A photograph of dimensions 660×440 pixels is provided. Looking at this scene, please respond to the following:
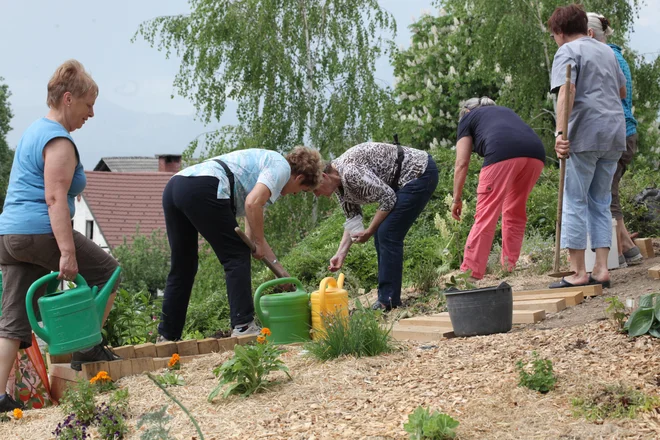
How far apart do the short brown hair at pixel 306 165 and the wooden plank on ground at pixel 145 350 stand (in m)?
1.47

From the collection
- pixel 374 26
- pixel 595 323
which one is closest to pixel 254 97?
pixel 374 26

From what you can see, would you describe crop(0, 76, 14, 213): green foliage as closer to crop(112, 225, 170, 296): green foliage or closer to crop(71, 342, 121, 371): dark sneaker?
crop(112, 225, 170, 296): green foliage

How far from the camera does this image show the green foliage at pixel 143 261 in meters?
32.4

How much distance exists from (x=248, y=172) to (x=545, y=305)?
210 centimetres

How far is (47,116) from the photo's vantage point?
4.26m

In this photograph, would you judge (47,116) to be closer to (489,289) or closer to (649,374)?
(489,289)

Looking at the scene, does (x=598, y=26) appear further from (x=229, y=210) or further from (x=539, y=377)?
(x=539, y=377)

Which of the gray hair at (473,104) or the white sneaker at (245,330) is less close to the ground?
the gray hair at (473,104)

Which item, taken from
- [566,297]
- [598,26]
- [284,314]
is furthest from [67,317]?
[598,26]

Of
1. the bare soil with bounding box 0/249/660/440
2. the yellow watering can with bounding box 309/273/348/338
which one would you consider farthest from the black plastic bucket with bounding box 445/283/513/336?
the yellow watering can with bounding box 309/273/348/338

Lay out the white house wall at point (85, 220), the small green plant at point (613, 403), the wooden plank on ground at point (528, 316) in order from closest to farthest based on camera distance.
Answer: the small green plant at point (613, 403), the wooden plank on ground at point (528, 316), the white house wall at point (85, 220)

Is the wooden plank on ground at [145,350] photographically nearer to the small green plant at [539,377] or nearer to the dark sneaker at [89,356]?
the dark sneaker at [89,356]

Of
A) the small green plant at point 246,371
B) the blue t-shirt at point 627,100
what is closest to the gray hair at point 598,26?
the blue t-shirt at point 627,100

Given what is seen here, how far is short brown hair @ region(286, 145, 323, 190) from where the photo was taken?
517cm
